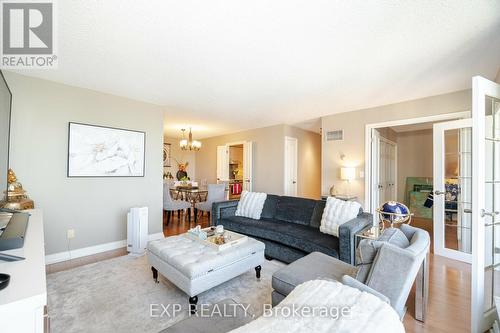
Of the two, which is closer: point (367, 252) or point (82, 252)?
point (367, 252)

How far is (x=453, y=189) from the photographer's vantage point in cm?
329

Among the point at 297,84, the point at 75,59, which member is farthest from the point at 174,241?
the point at 297,84

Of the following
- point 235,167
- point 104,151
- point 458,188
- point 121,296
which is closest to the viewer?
point 121,296

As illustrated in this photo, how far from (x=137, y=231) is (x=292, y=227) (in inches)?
88.7

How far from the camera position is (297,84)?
3.10 meters

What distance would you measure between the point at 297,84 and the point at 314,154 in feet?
13.8

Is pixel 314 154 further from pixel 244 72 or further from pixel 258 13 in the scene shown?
pixel 258 13

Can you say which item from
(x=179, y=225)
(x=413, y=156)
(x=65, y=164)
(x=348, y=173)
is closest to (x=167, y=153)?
(x=179, y=225)

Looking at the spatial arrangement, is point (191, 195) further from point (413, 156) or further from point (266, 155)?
point (413, 156)

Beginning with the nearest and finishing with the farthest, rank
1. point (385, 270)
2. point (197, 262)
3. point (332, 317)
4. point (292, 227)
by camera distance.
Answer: point (332, 317) < point (385, 270) < point (197, 262) < point (292, 227)

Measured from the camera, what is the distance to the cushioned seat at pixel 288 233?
2.56 m

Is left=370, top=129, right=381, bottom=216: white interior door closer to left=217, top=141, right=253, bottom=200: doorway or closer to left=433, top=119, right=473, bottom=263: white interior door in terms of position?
left=433, top=119, right=473, bottom=263: white interior door

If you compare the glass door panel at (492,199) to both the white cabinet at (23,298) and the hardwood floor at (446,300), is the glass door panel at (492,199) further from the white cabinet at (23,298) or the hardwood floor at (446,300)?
the white cabinet at (23,298)

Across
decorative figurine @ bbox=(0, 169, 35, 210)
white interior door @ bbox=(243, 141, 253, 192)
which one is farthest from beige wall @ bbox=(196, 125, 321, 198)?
decorative figurine @ bbox=(0, 169, 35, 210)
